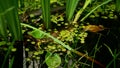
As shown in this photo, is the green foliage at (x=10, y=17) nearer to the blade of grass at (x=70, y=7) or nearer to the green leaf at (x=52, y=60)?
the green leaf at (x=52, y=60)

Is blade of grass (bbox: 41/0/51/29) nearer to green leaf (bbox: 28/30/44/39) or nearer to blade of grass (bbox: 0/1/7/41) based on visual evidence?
green leaf (bbox: 28/30/44/39)

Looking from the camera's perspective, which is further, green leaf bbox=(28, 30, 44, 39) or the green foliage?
green leaf bbox=(28, 30, 44, 39)

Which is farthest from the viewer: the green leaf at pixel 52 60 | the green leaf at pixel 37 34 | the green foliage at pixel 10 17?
the green leaf at pixel 37 34

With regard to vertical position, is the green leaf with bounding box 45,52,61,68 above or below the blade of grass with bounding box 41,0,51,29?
below

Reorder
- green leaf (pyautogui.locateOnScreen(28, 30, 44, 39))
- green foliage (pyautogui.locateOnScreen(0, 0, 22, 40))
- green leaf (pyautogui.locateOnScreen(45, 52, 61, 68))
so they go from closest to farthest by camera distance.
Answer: green foliage (pyautogui.locateOnScreen(0, 0, 22, 40))
green leaf (pyautogui.locateOnScreen(45, 52, 61, 68))
green leaf (pyautogui.locateOnScreen(28, 30, 44, 39))

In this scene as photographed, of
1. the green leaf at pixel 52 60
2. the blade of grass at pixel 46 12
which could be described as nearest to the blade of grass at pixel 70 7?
the blade of grass at pixel 46 12

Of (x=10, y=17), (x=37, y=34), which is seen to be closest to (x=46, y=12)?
(x=37, y=34)

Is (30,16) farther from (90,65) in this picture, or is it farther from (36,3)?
(90,65)

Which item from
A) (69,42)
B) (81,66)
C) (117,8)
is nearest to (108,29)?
(117,8)

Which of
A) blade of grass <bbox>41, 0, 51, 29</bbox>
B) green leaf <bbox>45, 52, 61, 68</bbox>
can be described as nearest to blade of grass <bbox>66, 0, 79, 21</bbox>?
blade of grass <bbox>41, 0, 51, 29</bbox>
